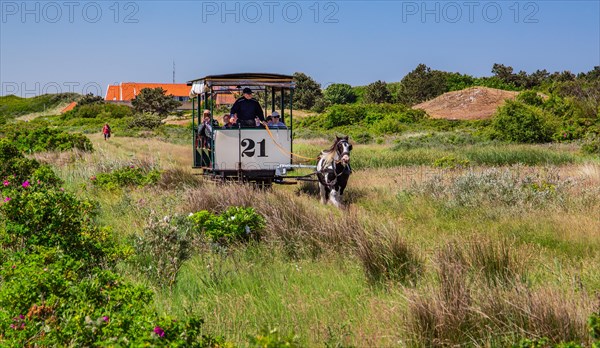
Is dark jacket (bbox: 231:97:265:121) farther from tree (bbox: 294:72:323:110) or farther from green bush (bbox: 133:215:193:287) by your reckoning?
tree (bbox: 294:72:323:110)

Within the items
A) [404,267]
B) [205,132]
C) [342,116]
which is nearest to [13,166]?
[205,132]

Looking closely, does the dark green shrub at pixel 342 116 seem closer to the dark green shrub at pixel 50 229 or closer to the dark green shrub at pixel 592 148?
the dark green shrub at pixel 592 148

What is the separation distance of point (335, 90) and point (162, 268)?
8812cm

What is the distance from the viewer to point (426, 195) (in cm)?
1422

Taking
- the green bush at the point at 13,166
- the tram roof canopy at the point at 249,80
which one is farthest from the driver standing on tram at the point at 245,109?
the green bush at the point at 13,166

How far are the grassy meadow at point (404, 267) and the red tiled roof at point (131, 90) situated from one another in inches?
3848

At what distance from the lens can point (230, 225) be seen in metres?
9.56

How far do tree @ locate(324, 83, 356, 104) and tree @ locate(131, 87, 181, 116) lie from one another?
1996cm

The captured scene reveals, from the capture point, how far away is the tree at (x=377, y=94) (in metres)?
87.2

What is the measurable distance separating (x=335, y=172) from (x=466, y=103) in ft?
205

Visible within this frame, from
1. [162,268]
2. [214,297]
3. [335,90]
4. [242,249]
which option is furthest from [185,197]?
[335,90]

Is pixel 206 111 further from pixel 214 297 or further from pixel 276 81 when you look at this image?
pixel 214 297

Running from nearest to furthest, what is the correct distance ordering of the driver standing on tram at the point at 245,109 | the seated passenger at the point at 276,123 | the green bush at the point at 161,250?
the green bush at the point at 161,250 < the seated passenger at the point at 276,123 < the driver standing on tram at the point at 245,109

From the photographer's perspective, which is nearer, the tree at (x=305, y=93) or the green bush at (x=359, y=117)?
the green bush at (x=359, y=117)
